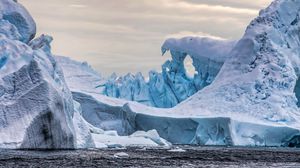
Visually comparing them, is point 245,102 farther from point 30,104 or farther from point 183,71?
point 30,104

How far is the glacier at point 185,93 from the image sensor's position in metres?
30.9

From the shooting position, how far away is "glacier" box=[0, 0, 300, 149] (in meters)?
30.9

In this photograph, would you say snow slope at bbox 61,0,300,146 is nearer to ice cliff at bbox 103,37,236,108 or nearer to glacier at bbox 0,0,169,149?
ice cliff at bbox 103,37,236,108

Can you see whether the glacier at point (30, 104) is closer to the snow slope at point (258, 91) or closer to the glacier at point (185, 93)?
the glacier at point (185, 93)

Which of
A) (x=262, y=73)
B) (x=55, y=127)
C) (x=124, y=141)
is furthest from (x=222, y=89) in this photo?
(x=55, y=127)

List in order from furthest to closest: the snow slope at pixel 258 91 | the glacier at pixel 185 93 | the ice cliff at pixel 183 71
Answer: the ice cliff at pixel 183 71
the snow slope at pixel 258 91
the glacier at pixel 185 93

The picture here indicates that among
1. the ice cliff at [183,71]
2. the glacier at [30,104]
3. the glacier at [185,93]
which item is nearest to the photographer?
the glacier at [30,104]

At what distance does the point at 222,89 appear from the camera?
5119cm

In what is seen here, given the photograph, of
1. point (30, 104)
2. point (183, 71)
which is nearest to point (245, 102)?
point (183, 71)

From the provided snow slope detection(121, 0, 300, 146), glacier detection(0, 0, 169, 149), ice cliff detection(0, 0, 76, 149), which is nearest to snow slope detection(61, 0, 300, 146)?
snow slope detection(121, 0, 300, 146)

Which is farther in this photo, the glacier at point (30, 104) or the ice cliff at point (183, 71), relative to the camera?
the ice cliff at point (183, 71)

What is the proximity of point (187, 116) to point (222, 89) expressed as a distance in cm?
484

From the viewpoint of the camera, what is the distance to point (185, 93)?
59.6 m

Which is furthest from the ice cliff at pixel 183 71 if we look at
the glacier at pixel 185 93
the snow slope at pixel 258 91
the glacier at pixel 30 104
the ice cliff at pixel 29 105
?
the ice cliff at pixel 29 105
